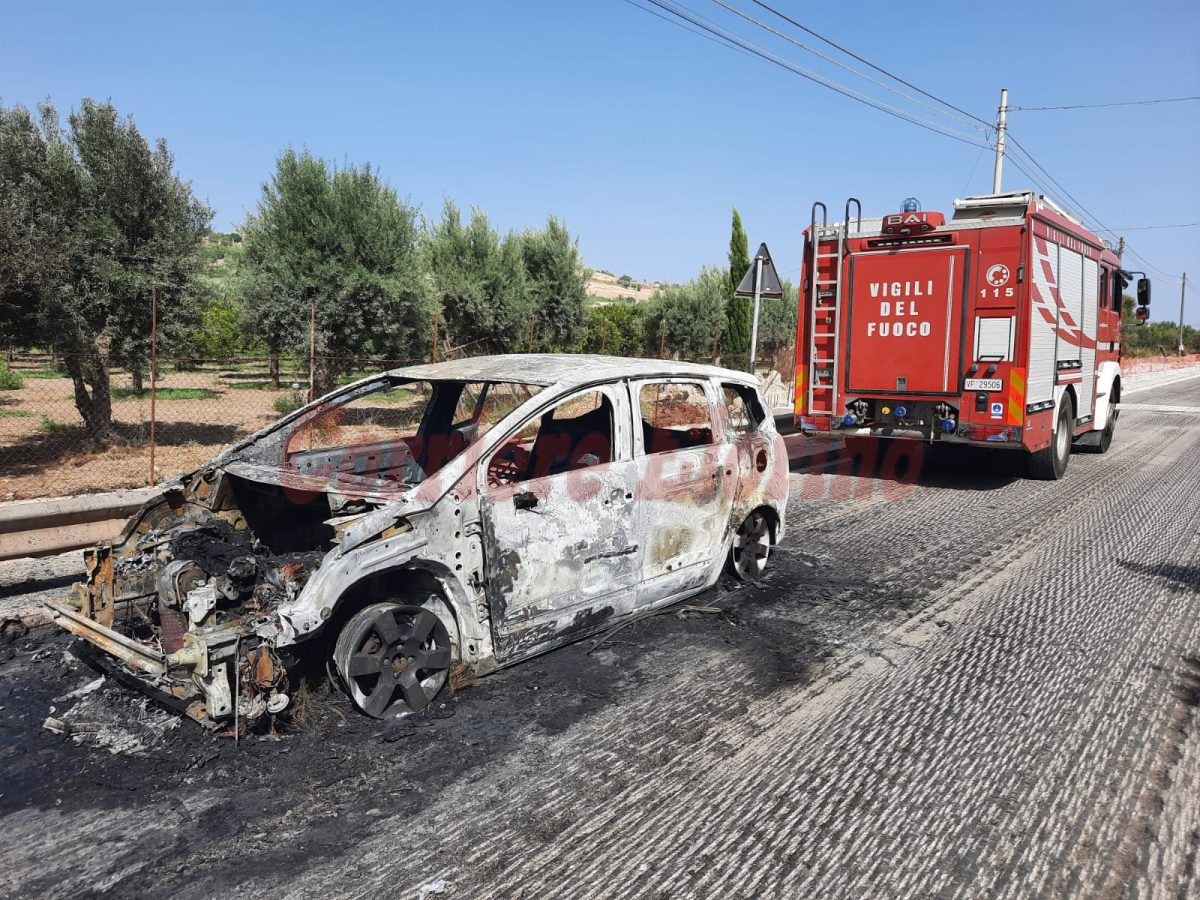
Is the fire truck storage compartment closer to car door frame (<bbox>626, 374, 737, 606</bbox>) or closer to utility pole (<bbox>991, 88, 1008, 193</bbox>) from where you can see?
car door frame (<bbox>626, 374, 737, 606</bbox>)

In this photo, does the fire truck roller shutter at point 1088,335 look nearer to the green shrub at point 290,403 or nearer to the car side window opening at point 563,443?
the car side window opening at point 563,443

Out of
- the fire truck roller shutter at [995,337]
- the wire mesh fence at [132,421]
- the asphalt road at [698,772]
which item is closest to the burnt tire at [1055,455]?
the fire truck roller shutter at [995,337]

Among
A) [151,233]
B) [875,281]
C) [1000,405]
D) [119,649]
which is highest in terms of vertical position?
[151,233]

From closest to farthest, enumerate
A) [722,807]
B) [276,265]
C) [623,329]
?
[722,807] → [276,265] → [623,329]

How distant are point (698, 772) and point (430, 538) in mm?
1572

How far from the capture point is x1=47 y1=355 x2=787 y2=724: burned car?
3564mm

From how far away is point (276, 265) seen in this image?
1547cm

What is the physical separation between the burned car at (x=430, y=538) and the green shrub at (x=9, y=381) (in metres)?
21.6

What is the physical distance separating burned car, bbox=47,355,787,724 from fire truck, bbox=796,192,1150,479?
5.05 m

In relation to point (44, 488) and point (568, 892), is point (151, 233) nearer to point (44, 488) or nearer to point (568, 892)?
point (44, 488)

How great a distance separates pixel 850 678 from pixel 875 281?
6932 millimetres

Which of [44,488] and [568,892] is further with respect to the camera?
[44,488]

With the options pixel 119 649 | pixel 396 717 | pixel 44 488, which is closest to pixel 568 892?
pixel 396 717

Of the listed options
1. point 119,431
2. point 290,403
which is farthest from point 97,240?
point 290,403
